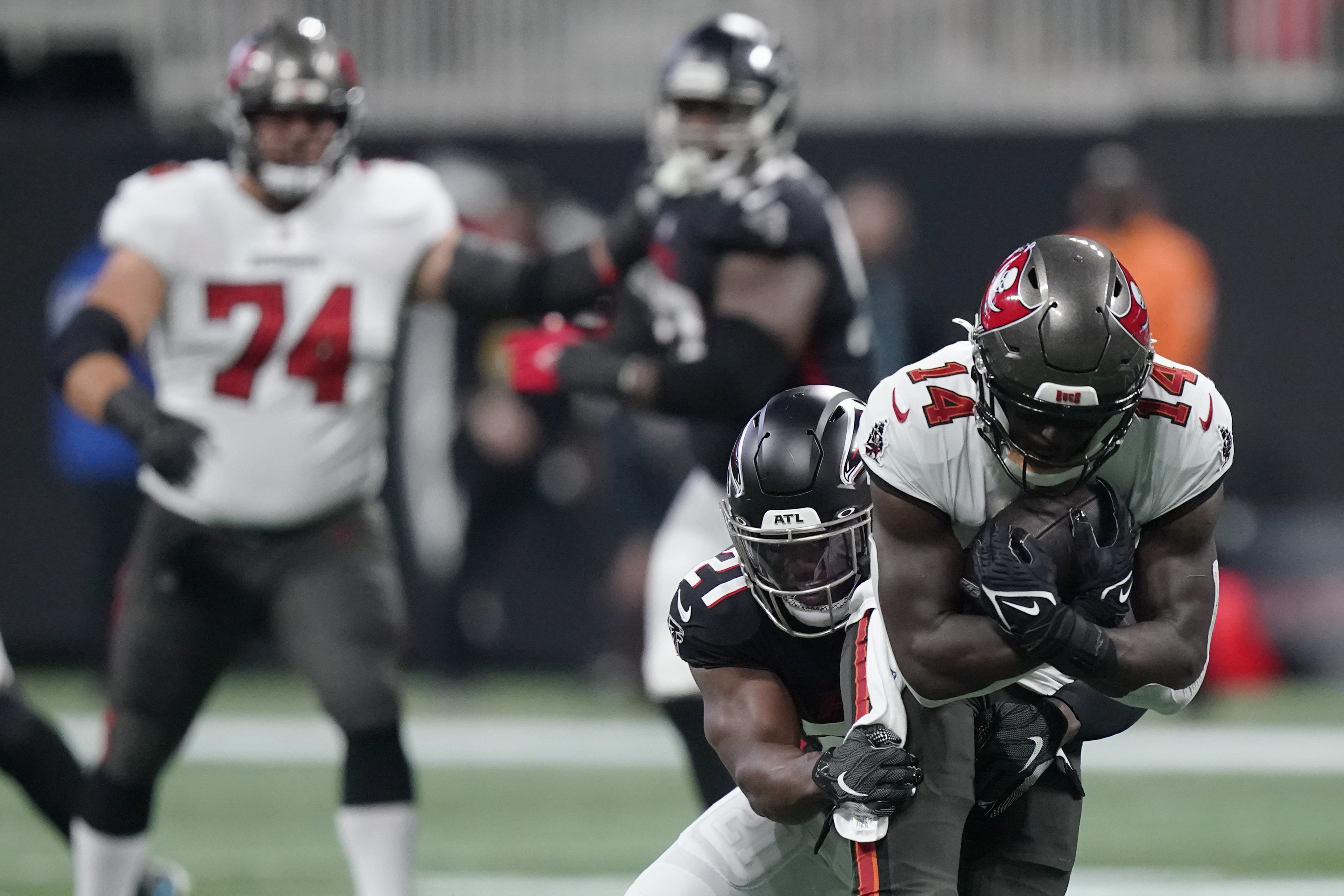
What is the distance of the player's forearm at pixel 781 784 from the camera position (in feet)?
10.9

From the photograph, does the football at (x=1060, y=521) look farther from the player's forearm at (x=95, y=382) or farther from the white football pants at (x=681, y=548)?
the player's forearm at (x=95, y=382)

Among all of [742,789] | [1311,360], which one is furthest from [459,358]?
[742,789]

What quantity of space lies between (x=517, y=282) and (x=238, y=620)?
0.98 m

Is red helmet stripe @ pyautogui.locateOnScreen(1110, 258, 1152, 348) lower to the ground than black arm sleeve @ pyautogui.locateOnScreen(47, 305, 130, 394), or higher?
higher

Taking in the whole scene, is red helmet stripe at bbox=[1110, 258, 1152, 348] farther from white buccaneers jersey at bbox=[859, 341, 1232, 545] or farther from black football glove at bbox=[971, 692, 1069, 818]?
black football glove at bbox=[971, 692, 1069, 818]

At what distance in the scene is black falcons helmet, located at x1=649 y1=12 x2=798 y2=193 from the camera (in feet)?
16.4

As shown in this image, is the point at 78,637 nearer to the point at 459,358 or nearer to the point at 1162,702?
the point at 459,358

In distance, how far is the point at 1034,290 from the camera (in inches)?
124

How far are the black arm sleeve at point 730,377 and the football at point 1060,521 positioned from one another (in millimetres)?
1483

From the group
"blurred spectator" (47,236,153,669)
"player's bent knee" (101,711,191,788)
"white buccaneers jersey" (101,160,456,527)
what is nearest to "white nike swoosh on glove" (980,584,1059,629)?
"white buccaneers jersey" (101,160,456,527)

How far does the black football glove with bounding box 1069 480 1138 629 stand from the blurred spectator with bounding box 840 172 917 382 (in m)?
5.46

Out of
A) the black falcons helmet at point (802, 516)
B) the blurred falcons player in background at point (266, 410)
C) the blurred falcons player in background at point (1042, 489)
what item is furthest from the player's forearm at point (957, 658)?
the blurred falcons player in background at point (266, 410)

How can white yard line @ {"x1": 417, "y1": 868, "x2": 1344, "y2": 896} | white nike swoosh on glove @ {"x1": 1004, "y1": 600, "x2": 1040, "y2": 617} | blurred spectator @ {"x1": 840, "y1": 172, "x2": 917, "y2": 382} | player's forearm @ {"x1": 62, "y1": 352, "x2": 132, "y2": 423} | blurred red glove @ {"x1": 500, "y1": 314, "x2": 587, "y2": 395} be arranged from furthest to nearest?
blurred spectator @ {"x1": 840, "y1": 172, "x2": 917, "y2": 382}, white yard line @ {"x1": 417, "y1": 868, "x2": 1344, "y2": 896}, blurred red glove @ {"x1": 500, "y1": 314, "x2": 587, "y2": 395}, player's forearm @ {"x1": 62, "y1": 352, "x2": 132, "y2": 423}, white nike swoosh on glove @ {"x1": 1004, "y1": 600, "x2": 1040, "y2": 617}

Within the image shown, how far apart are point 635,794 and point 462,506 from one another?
2.68 meters
